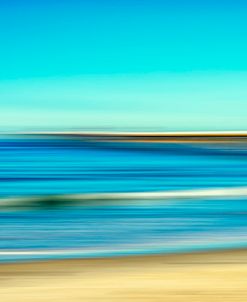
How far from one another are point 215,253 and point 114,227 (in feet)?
12.2

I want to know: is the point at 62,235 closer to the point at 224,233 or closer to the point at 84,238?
the point at 84,238

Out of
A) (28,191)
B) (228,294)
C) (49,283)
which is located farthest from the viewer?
(28,191)

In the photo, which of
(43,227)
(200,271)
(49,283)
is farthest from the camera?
(43,227)

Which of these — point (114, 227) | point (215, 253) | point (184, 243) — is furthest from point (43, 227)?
point (215, 253)

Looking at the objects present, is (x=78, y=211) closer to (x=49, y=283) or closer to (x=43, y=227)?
(x=43, y=227)

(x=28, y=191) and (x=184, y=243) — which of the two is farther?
(x=28, y=191)

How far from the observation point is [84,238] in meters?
10.8

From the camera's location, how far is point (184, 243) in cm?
1032

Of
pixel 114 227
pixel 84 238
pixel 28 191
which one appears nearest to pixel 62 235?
pixel 84 238

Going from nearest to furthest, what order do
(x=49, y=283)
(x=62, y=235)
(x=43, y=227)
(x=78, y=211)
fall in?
(x=49, y=283) < (x=62, y=235) < (x=43, y=227) < (x=78, y=211)

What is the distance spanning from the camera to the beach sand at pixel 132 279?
247 inches

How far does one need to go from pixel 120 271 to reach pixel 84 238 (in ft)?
10.6

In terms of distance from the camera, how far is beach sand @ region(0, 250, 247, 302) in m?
6.28

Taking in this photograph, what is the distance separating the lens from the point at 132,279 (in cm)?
704
